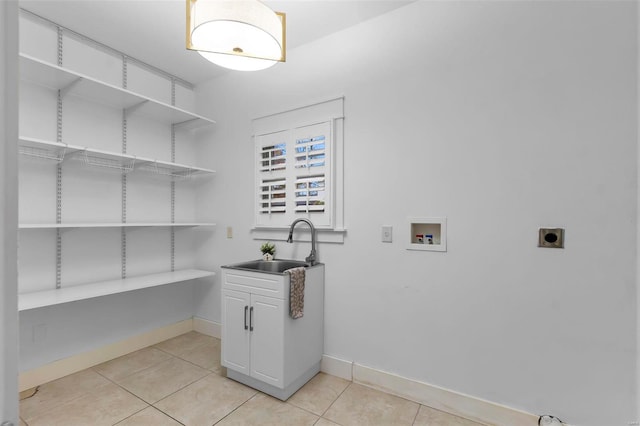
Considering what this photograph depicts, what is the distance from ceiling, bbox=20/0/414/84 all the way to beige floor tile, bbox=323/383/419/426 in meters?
2.73

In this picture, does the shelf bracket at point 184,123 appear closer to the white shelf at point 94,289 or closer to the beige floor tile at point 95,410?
the white shelf at point 94,289

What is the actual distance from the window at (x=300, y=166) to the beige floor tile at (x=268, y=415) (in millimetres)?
1264

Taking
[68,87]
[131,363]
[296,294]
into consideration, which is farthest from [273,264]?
[68,87]

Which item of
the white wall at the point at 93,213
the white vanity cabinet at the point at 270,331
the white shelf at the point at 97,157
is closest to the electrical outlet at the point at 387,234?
the white vanity cabinet at the point at 270,331

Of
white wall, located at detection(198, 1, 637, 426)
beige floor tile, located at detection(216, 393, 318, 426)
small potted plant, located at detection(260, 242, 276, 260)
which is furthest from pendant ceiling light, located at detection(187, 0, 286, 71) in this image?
beige floor tile, located at detection(216, 393, 318, 426)

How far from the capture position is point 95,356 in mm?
2463

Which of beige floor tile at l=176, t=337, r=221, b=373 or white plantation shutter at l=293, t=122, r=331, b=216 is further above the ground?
white plantation shutter at l=293, t=122, r=331, b=216

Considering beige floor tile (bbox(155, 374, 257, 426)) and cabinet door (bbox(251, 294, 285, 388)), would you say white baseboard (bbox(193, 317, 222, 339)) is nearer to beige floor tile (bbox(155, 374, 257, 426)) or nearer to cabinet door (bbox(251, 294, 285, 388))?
beige floor tile (bbox(155, 374, 257, 426))

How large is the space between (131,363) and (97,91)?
7.27ft

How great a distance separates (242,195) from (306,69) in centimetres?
130

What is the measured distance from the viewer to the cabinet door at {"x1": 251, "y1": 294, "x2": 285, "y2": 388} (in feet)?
6.64

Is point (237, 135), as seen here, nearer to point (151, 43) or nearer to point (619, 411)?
point (151, 43)

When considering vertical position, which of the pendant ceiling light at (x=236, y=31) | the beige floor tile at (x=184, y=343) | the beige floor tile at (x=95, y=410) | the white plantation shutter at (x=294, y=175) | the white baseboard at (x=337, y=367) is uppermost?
the pendant ceiling light at (x=236, y=31)

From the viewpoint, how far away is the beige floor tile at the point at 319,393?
196 cm
